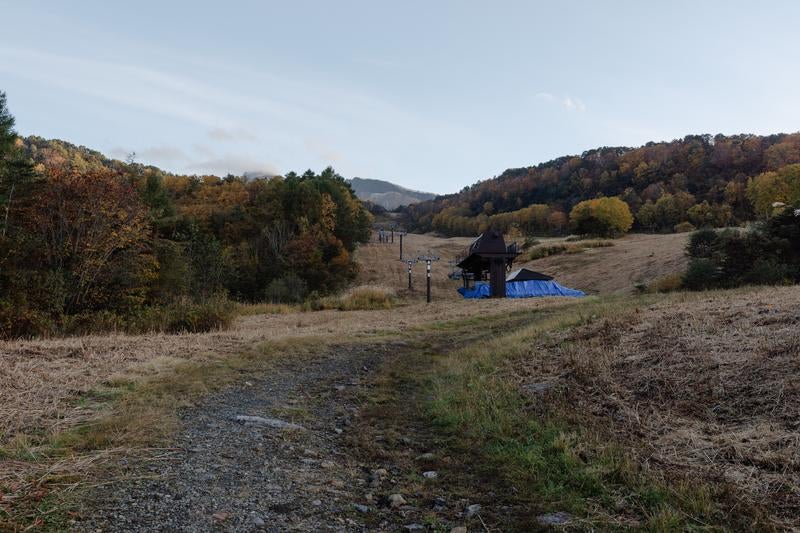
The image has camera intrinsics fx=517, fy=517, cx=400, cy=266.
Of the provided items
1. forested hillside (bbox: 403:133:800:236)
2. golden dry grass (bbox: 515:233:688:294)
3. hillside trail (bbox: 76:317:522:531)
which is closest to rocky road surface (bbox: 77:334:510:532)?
hillside trail (bbox: 76:317:522:531)

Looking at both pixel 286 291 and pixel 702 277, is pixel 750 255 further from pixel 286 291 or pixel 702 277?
pixel 286 291

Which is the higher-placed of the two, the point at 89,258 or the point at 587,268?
the point at 89,258

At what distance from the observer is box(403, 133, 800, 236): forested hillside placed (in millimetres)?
88875

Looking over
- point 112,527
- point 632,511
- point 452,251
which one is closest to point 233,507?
point 112,527

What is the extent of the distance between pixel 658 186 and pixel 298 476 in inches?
4843

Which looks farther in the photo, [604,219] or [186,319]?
[604,219]

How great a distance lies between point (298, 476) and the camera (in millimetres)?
4406

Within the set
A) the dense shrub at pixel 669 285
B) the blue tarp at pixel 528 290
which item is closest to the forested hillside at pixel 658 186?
the blue tarp at pixel 528 290

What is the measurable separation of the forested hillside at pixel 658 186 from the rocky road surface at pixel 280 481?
7910 centimetres

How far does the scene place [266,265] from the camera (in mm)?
45375

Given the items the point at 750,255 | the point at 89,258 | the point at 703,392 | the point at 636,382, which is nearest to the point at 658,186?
the point at 750,255

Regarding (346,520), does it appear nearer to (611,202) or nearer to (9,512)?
(9,512)

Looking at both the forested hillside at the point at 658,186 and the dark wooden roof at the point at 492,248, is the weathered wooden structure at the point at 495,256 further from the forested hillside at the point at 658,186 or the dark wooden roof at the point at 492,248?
the forested hillside at the point at 658,186

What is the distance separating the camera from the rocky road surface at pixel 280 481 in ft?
11.5
